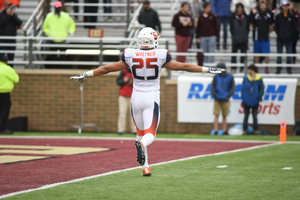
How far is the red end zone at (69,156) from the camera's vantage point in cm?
739

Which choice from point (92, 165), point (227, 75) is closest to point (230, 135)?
point (227, 75)

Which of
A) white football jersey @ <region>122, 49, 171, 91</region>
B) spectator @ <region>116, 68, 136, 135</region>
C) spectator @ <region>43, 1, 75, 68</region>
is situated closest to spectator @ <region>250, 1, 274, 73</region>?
spectator @ <region>116, 68, 136, 135</region>

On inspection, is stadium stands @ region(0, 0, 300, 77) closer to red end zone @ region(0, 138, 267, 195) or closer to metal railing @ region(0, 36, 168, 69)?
metal railing @ region(0, 36, 168, 69)

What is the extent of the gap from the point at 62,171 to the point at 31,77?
1029 centimetres

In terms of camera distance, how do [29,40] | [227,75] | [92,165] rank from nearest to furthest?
[92,165] → [227,75] → [29,40]

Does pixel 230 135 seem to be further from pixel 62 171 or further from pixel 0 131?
pixel 62 171

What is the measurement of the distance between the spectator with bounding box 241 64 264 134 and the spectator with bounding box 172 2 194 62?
2.48 m

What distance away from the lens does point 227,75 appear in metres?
16.4

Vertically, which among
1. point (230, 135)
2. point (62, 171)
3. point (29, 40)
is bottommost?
point (230, 135)

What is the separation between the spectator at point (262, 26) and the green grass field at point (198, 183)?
8547mm

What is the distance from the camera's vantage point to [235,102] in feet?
56.0

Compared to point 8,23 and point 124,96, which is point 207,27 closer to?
point 124,96

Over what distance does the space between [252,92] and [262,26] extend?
255 centimetres

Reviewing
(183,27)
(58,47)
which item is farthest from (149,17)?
(58,47)
